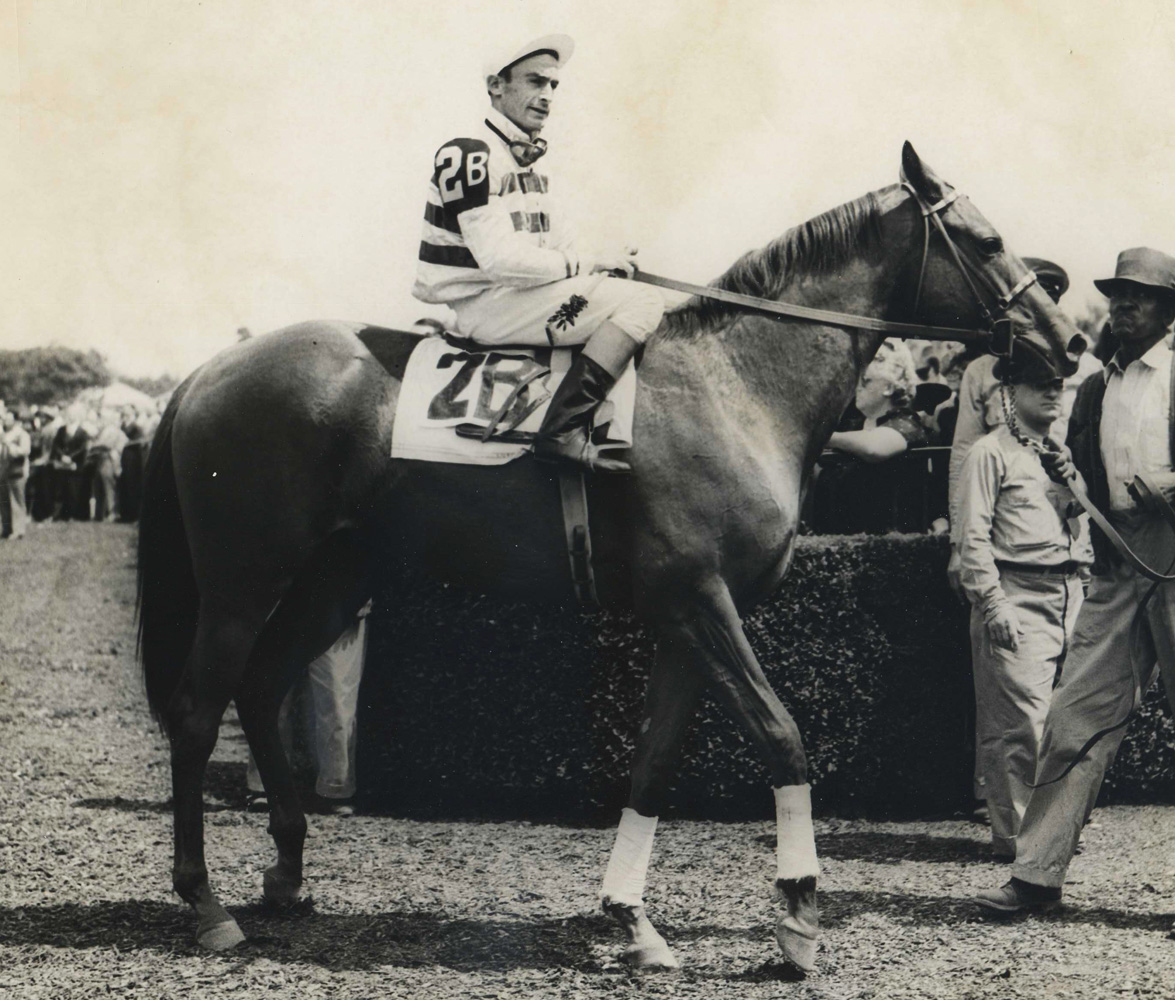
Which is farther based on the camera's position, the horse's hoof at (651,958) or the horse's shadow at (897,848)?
the horse's shadow at (897,848)

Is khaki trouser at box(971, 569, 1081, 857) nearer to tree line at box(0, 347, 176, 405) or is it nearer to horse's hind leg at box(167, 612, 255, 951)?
horse's hind leg at box(167, 612, 255, 951)

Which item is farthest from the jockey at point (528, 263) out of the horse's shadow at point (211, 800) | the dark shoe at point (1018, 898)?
the horse's shadow at point (211, 800)

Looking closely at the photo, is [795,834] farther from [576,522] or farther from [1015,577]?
[1015,577]

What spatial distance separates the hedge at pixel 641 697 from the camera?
625 cm

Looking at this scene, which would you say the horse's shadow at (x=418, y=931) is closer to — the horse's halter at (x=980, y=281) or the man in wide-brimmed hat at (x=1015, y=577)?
the man in wide-brimmed hat at (x=1015, y=577)

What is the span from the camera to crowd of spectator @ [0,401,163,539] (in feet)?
89.4

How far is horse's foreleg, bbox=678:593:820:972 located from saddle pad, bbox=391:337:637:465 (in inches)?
25.7

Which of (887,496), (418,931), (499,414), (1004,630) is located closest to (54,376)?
(887,496)

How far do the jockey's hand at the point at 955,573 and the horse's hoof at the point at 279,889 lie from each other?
298 centimetres

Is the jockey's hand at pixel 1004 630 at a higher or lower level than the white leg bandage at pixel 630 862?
higher

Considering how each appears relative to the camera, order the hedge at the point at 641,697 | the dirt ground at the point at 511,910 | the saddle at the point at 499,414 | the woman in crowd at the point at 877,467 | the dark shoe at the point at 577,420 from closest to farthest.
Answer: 1. the dirt ground at the point at 511,910
2. the dark shoe at the point at 577,420
3. the saddle at the point at 499,414
4. the hedge at the point at 641,697
5. the woman in crowd at the point at 877,467

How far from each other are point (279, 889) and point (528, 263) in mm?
2448

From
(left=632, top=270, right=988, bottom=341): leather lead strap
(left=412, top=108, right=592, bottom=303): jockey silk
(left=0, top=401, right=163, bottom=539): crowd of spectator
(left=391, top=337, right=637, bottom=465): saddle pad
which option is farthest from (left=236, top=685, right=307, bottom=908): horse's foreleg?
(left=0, top=401, right=163, bottom=539): crowd of spectator

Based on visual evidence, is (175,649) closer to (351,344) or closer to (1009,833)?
(351,344)
